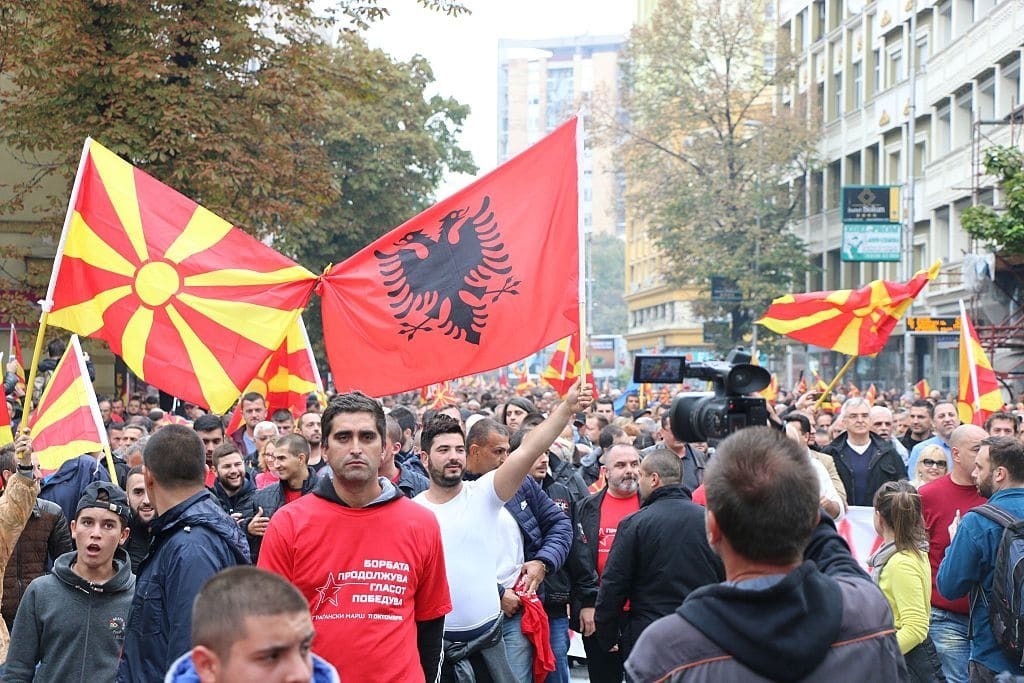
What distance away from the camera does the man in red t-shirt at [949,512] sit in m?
8.12

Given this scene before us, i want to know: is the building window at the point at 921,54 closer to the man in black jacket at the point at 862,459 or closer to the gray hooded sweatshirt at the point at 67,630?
the man in black jacket at the point at 862,459

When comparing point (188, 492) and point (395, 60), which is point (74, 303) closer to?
point (188, 492)

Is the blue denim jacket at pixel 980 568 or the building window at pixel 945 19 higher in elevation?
the building window at pixel 945 19

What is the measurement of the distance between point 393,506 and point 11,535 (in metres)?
2.88

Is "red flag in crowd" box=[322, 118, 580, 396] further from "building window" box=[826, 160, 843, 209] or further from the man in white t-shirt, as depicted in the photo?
"building window" box=[826, 160, 843, 209]

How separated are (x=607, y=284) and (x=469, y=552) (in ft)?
536

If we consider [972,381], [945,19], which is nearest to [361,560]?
[972,381]

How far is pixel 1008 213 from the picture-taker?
24016 mm

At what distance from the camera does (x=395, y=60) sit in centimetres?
3981

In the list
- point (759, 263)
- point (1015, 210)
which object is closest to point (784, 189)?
point (759, 263)

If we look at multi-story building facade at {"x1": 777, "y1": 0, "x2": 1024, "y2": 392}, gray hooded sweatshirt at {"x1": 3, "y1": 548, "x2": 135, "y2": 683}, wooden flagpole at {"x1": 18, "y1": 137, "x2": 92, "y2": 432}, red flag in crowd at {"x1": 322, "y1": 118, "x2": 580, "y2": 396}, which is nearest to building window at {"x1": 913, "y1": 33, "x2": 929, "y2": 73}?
multi-story building facade at {"x1": 777, "y1": 0, "x2": 1024, "y2": 392}

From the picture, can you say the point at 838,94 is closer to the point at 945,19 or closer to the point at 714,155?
the point at 714,155

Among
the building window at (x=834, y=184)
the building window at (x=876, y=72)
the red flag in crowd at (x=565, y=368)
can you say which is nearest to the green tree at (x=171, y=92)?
the red flag in crowd at (x=565, y=368)

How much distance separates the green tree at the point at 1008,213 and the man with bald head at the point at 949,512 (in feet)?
50.3
